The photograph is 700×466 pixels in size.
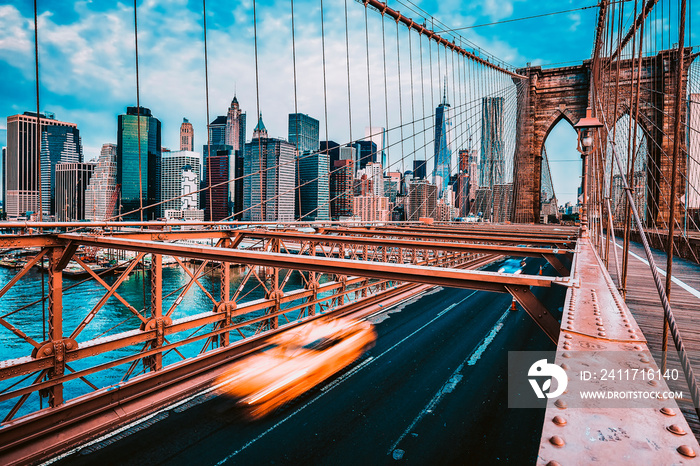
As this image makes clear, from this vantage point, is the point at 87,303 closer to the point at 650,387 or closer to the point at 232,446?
the point at 232,446

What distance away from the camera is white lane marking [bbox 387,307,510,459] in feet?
24.2

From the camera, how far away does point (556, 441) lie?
1232 mm

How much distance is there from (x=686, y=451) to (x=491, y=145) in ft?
139

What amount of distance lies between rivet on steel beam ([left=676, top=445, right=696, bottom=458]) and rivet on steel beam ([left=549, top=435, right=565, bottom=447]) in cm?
34

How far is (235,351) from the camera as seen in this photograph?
10891 mm

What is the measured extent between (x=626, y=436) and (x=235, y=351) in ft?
35.6

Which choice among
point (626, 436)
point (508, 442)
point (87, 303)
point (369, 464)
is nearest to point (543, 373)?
point (626, 436)

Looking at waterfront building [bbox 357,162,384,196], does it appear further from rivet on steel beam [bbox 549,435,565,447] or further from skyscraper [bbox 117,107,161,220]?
rivet on steel beam [bbox 549,435,565,447]

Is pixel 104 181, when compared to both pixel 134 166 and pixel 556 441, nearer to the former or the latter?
pixel 134 166

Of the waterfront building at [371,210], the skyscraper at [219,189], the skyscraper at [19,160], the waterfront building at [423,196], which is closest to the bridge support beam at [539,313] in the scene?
the waterfront building at [371,210]

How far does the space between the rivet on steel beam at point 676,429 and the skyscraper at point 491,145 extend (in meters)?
39.2

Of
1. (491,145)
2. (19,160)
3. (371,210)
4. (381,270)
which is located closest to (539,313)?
(381,270)

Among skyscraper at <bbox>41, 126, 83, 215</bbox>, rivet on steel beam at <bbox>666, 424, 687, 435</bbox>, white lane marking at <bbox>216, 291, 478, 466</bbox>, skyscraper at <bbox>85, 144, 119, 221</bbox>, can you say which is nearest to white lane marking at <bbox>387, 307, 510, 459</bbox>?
white lane marking at <bbox>216, 291, 478, 466</bbox>

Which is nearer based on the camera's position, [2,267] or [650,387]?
[650,387]
